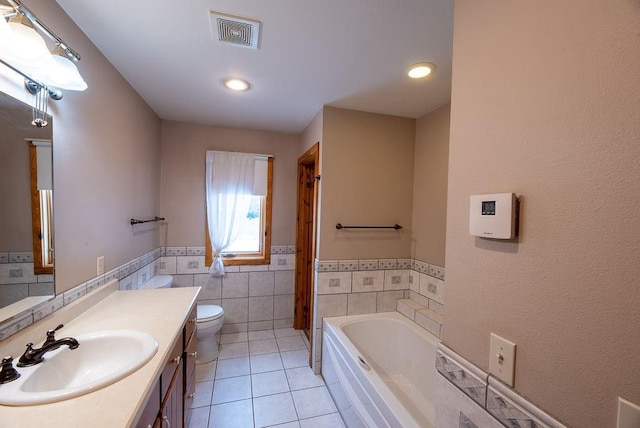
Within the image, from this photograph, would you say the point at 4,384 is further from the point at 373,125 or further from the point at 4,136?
the point at 373,125

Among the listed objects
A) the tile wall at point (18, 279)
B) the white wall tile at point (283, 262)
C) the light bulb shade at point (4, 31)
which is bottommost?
the white wall tile at point (283, 262)

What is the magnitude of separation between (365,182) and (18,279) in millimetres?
2118

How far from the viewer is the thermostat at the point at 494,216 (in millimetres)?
694

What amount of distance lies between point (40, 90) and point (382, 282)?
2.47m

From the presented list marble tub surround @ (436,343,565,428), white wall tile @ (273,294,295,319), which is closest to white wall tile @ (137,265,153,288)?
white wall tile @ (273,294,295,319)

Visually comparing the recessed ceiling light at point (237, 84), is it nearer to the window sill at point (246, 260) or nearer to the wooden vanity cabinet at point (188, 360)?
→ the wooden vanity cabinet at point (188, 360)

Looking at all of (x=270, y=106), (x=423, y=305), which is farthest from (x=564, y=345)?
(x=270, y=106)

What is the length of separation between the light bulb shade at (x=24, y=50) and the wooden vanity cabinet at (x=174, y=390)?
4.28ft

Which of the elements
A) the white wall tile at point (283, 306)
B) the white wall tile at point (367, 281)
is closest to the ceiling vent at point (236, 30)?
the white wall tile at point (367, 281)

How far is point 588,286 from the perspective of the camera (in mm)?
549

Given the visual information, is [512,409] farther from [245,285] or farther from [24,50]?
[245,285]

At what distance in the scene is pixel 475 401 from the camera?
2.58 ft

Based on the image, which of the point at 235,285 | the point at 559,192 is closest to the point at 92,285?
the point at 235,285

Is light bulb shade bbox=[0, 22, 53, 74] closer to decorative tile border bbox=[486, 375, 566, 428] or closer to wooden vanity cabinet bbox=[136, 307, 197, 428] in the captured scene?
wooden vanity cabinet bbox=[136, 307, 197, 428]
